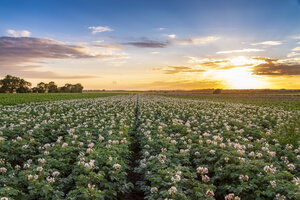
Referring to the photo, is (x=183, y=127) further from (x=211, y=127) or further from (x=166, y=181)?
(x=166, y=181)

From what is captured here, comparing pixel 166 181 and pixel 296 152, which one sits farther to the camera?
pixel 296 152

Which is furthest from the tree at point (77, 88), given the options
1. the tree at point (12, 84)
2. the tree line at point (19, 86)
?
the tree at point (12, 84)

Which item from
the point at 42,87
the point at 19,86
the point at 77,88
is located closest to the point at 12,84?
the point at 19,86

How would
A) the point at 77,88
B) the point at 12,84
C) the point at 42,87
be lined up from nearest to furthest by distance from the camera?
the point at 12,84 → the point at 42,87 → the point at 77,88

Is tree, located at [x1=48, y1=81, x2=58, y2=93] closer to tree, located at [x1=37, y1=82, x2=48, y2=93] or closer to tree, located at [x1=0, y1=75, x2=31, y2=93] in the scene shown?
tree, located at [x1=37, y1=82, x2=48, y2=93]

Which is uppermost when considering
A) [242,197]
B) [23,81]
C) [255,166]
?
[23,81]

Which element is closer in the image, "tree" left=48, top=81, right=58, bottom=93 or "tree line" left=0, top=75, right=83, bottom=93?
"tree line" left=0, top=75, right=83, bottom=93

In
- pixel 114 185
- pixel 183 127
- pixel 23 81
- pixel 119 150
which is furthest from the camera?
pixel 23 81

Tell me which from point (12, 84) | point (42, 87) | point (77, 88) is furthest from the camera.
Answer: point (77, 88)

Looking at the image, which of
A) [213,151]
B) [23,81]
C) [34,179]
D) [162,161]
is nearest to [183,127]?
[213,151]

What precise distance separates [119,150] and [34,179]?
3023mm

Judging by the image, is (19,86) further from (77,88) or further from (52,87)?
(77,88)

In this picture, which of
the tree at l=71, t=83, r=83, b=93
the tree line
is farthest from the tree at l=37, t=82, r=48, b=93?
the tree at l=71, t=83, r=83, b=93

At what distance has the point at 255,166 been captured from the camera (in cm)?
572
